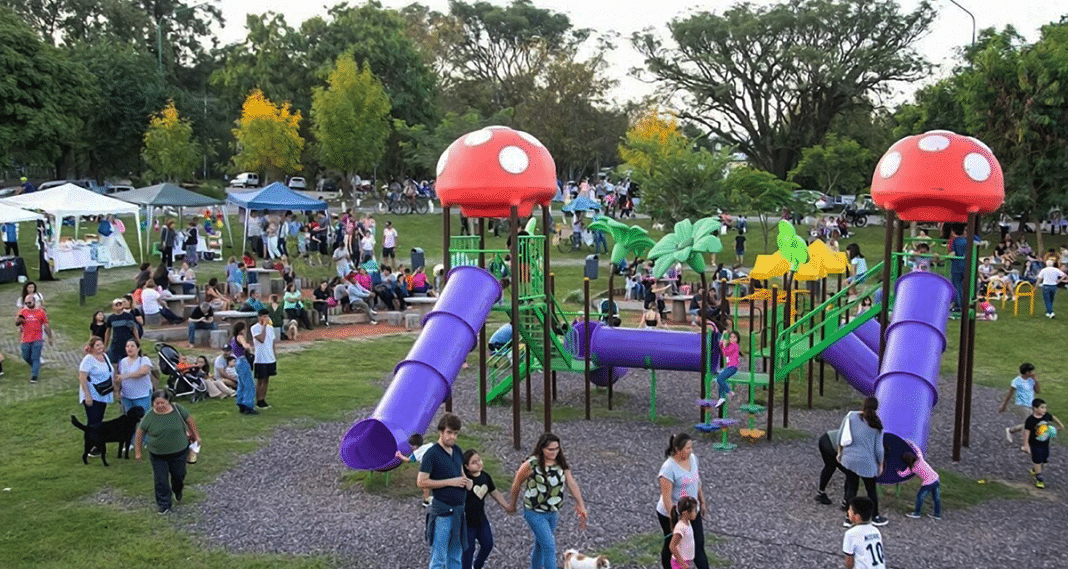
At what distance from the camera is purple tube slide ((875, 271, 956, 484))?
38.4 ft

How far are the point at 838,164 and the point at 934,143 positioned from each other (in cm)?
3633

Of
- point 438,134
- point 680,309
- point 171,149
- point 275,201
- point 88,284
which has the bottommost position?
point 680,309

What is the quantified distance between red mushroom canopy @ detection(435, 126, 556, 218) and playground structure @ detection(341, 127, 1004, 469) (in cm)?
2

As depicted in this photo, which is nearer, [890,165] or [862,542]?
[862,542]

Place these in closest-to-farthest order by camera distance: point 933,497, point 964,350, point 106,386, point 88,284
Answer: point 933,497, point 106,386, point 964,350, point 88,284

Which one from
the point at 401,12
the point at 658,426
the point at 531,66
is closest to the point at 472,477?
the point at 658,426

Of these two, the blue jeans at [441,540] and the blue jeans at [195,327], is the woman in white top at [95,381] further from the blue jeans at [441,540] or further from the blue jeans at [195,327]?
the blue jeans at [195,327]

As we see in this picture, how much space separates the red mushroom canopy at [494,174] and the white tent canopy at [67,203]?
641 inches

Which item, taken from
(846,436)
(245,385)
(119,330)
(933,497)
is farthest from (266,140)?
(933,497)

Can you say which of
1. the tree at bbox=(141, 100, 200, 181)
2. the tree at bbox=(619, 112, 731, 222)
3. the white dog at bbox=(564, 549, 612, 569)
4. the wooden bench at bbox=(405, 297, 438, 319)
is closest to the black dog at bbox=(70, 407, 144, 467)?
the white dog at bbox=(564, 549, 612, 569)

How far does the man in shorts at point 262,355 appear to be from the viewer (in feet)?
48.3

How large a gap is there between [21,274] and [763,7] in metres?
41.5

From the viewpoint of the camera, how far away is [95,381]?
40.2ft

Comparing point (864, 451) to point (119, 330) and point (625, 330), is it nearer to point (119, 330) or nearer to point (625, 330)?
point (625, 330)
